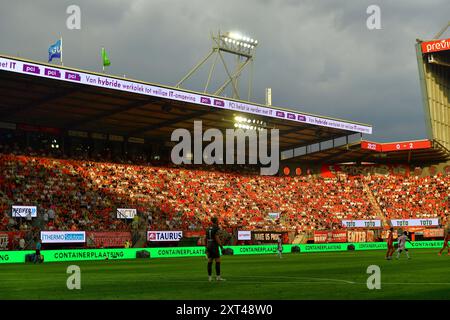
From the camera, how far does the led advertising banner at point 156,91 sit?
45125 mm

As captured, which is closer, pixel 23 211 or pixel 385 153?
pixel 23 211

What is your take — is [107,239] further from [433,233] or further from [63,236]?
[433,233]

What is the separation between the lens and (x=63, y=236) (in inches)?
1924

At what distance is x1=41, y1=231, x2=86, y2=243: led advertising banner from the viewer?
4775 centimetres

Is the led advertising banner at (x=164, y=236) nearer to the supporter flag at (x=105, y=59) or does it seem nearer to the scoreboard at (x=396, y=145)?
the supporter flag at (x=105, y=59)

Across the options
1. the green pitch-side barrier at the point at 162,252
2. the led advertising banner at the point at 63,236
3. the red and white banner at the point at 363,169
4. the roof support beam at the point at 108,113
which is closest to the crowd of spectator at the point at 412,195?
the red and white banner at the point at 363,169

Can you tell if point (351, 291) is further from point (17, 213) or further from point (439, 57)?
point (439, 57)

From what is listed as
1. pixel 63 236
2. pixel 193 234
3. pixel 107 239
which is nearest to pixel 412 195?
pixel 193 234

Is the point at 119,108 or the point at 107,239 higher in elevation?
the point at 119,108

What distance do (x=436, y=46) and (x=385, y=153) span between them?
16332mm

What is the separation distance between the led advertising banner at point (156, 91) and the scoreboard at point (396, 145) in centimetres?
738

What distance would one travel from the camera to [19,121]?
61062 millimetres

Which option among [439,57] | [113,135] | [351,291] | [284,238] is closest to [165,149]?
[113,135]

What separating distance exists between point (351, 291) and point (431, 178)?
73537mm
